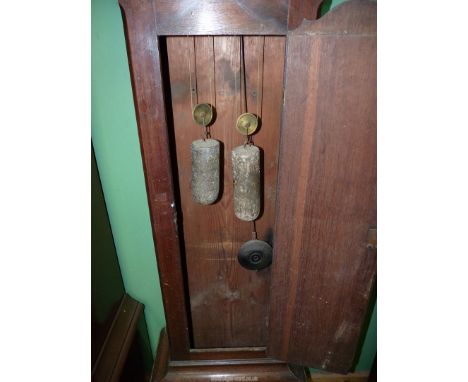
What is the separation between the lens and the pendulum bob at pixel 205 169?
77 cm

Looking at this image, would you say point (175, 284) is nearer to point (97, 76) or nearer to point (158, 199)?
point (158, 199)

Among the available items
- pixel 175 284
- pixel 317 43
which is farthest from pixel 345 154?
pixel 175 284

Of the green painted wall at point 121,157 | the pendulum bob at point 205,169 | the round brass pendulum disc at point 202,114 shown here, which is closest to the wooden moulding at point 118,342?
the green painted wall at point 121,157

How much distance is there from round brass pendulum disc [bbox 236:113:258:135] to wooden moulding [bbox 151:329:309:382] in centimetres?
82

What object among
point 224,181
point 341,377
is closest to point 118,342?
point 224,181

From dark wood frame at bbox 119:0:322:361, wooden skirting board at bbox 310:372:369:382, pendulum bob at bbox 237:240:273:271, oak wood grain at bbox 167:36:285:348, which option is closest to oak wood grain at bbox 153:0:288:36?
dark wood frame at bbox 119:0:322:361

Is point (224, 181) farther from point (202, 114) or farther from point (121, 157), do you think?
point (121, 157)

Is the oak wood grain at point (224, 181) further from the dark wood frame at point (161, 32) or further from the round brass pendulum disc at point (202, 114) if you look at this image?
the dark wood frame at point (161, 32)

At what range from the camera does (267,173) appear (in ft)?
3.14

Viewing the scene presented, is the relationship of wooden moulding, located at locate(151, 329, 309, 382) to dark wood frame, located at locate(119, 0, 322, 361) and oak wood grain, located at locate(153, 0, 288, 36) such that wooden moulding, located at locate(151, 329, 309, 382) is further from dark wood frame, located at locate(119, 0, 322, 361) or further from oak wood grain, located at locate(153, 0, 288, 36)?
oak wood grain, located at locate(153, 0, 288, 36)

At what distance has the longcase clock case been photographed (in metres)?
0.66

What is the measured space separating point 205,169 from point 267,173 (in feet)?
0.83

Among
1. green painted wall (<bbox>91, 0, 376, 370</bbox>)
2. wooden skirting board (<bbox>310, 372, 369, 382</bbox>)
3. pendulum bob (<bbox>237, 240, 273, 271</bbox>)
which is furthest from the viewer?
wooden skirting board (<bbox>310, 372, 369, 382</bbox>)

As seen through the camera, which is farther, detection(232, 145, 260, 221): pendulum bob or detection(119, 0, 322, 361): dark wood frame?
detection(232, 145, 260, 221): pendulum bob
